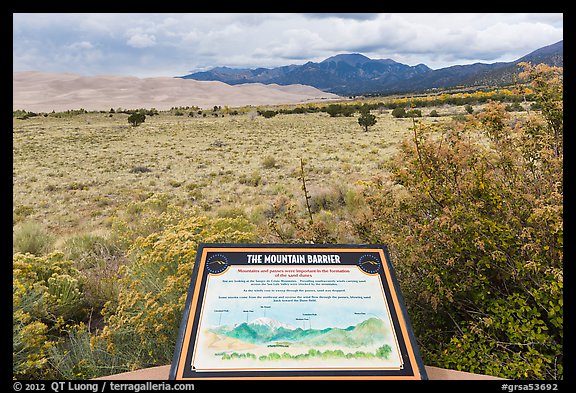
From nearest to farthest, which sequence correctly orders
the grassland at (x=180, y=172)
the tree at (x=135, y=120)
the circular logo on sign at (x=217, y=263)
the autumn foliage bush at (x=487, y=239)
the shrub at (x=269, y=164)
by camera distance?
the circular logo on sign at (x=217, y=263), the autumn foliage bush at (x=487, y=239), the grassland at (x=180, y=172), the shrub at (x=269, y=164), the tree at (x=135, y=120)

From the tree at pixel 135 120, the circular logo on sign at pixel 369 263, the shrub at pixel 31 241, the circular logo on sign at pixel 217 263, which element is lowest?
the shrub at pixel 31 241

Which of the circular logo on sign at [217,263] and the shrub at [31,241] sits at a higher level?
the circular logo on sign at [217,263]

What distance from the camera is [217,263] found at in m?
2.63

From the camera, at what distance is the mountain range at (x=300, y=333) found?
2209 millimetres

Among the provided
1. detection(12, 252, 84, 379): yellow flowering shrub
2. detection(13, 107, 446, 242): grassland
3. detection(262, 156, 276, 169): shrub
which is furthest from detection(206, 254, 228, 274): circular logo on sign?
detection(262, 156, 276, 169): shrub

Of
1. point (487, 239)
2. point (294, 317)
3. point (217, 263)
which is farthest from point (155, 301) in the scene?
point (487, 239)

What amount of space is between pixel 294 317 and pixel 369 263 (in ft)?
2.14

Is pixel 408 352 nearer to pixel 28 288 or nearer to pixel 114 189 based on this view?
pixel 28 288

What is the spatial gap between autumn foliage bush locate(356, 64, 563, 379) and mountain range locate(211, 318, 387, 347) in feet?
3.17

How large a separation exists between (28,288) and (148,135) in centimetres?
2546

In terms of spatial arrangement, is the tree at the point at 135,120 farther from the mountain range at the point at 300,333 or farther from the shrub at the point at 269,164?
the mountain range at the point at 300,333

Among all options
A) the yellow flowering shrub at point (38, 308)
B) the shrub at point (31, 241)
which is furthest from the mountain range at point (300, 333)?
the shrub at point (31, 241)

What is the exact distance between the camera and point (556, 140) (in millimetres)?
3443

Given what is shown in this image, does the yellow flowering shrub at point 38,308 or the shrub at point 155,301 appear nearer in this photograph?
the yellow flowering shrub at point 38,308
